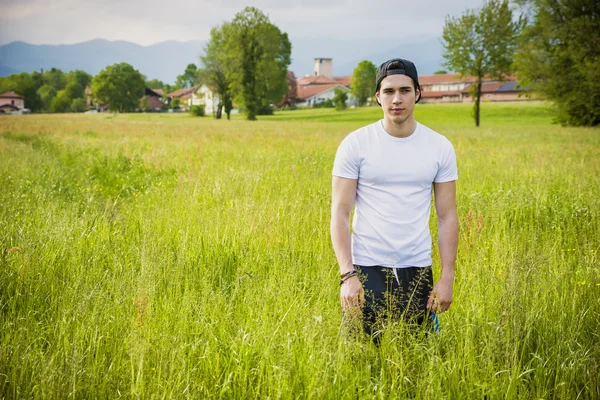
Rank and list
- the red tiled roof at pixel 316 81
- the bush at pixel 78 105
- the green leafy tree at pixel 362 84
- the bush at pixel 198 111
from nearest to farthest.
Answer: the bush at pixel 198 111 → the green leafy tree at pixel 362 84 → the bush at pixel 78 105 → the red tiled roof at pixel 316 81

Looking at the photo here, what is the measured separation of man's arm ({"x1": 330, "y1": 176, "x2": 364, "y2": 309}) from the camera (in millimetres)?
2775

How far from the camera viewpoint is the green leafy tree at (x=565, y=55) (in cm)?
3453

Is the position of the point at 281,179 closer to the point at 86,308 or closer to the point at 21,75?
the point at 86,308

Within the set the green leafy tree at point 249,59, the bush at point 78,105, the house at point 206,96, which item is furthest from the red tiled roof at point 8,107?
the green leafy tree at point 249,59

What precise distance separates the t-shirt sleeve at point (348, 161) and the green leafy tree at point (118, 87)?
10842 centimetres

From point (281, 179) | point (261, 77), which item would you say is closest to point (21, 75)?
point (261, 77)

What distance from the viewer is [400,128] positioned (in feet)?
9.39

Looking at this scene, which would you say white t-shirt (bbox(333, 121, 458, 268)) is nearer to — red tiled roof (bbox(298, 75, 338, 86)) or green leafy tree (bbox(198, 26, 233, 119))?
green leafy tree (bbox(198, 26, 233, 119))

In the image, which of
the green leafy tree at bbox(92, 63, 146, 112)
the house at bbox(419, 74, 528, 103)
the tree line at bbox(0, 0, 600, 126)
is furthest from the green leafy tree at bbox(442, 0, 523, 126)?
the green leafy tree at bbox(92, 63, 146, 112)

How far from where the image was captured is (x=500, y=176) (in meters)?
9.91

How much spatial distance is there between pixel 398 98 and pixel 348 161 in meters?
0.45

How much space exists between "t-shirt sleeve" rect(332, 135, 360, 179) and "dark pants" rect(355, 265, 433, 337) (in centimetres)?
57

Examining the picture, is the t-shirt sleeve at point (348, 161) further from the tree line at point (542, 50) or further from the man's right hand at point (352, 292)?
the tree line at point (542, 50)

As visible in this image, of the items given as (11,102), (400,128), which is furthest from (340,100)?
(400,128)
